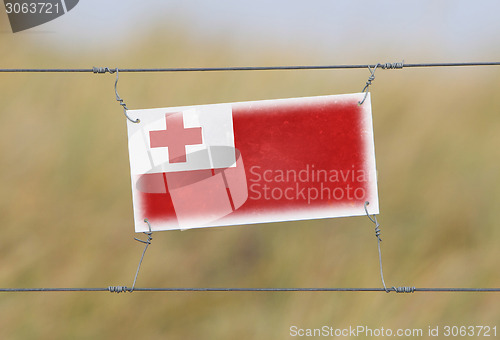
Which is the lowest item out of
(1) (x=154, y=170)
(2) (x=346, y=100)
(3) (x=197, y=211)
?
(3) (x=197, y=211)

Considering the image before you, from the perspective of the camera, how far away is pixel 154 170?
129cm

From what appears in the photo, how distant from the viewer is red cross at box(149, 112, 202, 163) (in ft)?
4.25

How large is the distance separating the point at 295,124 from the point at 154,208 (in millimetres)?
403

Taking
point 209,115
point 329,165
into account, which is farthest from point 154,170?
point 329,165

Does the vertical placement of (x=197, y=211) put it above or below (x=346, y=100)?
below

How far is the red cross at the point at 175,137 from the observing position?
1294 millimetres

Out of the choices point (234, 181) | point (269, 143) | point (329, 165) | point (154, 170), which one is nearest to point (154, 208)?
point (154, 170)

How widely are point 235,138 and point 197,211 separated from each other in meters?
0.20

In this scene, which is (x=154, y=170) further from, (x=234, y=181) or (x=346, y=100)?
(x=346, y=100)

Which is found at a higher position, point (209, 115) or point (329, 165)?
point (209, 115)

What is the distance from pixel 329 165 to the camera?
1288 mm

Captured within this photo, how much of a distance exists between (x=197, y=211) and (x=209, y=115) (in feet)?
0.78

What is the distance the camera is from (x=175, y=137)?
1.29m

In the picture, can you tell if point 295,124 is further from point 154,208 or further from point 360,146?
point 154,208
